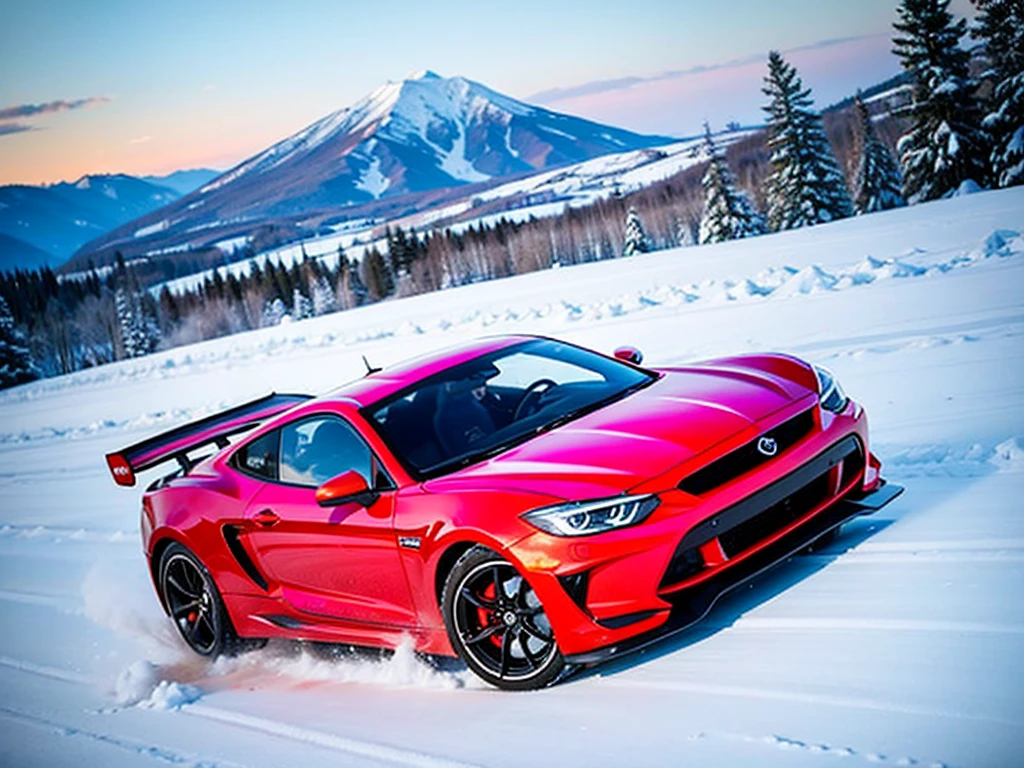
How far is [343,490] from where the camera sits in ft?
15.9

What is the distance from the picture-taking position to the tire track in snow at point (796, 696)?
10.9 ft

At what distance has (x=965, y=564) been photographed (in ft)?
14.9

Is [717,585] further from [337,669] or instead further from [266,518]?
[266,518]

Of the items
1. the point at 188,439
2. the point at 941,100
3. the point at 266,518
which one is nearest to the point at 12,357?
the point at 941,100

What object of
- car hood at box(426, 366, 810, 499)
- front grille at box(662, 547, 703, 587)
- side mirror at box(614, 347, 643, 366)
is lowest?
front grille at box(662, 547, 703, 587)

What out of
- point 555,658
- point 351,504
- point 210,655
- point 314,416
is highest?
point 314,416

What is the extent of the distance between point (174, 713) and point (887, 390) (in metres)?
6.08

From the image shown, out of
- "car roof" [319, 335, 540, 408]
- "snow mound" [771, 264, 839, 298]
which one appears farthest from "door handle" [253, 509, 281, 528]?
"snow mound" [771, 264, 839, 298]

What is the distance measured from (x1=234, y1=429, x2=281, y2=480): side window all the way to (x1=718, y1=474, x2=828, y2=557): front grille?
9.05 ft

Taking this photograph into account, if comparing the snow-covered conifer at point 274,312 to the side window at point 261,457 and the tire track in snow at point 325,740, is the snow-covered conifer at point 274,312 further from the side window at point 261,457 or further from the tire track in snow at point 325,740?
the tire track in snow at point 325,740

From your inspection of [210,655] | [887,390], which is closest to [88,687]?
[210,655]

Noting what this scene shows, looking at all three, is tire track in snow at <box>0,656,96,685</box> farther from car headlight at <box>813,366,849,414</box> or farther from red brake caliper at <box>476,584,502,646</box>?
car headlight at <box>813,366,849,414</box>

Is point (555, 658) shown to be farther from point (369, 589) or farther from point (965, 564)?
point (965, 564)

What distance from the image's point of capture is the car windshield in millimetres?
5156
